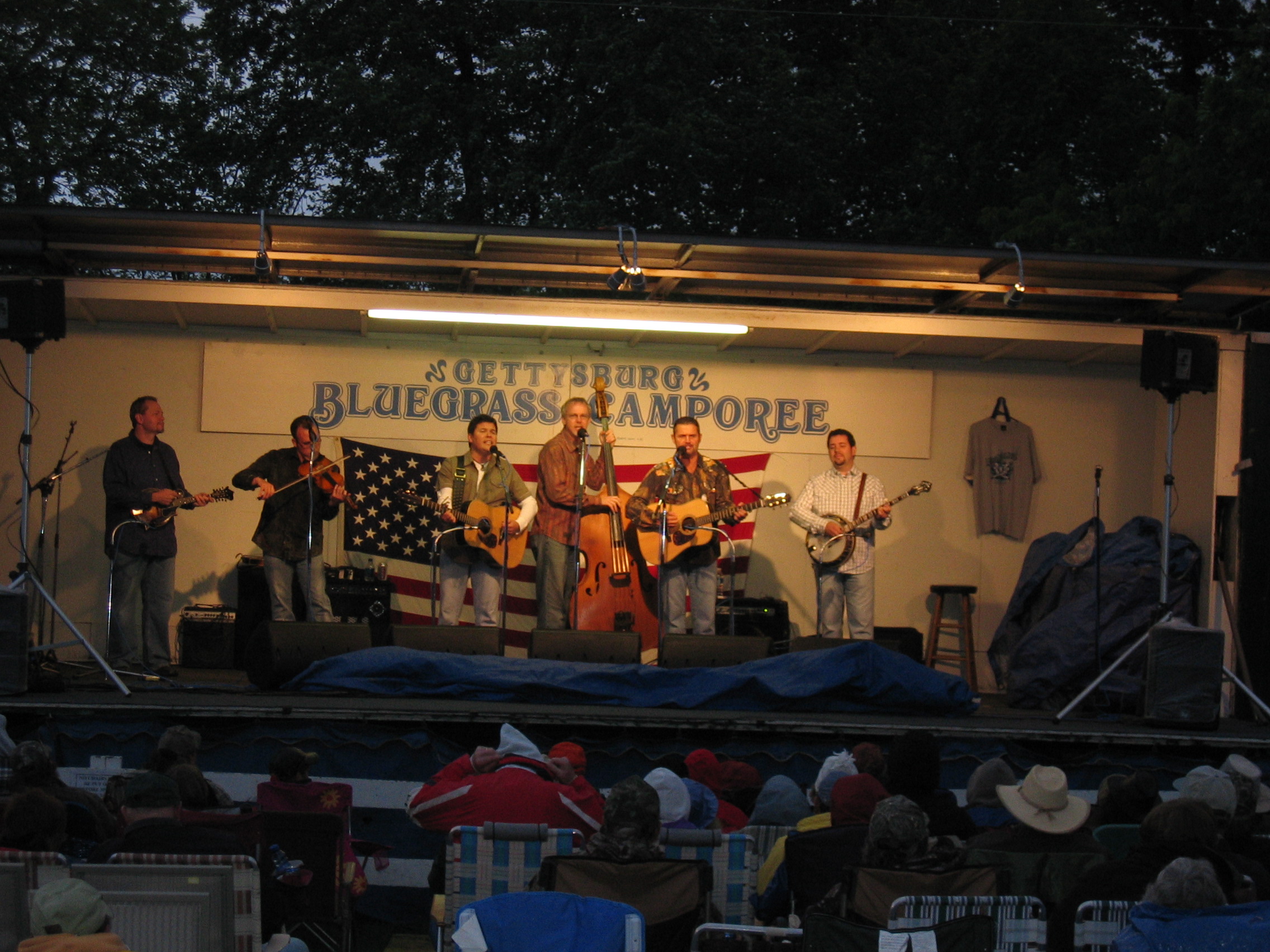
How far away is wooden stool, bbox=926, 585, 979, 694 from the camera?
11172 mm

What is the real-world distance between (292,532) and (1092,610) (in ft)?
18.2

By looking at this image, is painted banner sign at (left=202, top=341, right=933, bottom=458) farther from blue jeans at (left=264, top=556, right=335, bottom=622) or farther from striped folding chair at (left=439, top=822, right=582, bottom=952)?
striped folding chair at (left=439, top=822, right=582, bottom=952)

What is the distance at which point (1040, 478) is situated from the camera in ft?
38.5

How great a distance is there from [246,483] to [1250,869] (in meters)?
6.86

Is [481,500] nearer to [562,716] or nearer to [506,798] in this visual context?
[562,716]

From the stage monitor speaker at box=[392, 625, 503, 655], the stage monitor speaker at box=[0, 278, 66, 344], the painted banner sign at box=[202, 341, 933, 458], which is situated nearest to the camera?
the stage monitor speaker at box=[0, 278, 66, 344]

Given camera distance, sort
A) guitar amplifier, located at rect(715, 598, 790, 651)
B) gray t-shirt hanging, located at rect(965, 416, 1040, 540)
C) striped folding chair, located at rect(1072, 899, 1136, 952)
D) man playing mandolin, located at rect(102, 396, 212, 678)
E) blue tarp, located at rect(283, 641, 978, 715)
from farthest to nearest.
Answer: gray t-shirt hanging, located at rect(965, 416, 1040, 540)
guitar amplifier, located at rect(715, 598, 790, 651)
man playing mandolin, located at rect(102, 396, 212, 678)
blue tarp, located at rect(283, 641, 978, 715)
striped folding chair, located at rect(1072, 899, 1136, 952)

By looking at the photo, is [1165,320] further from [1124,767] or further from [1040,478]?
[1124,767]

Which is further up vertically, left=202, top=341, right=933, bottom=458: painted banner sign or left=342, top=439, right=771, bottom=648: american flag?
left=202, top=341, right=933, bottom=458: painted banner sign

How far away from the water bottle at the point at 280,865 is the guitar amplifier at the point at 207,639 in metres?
5.72

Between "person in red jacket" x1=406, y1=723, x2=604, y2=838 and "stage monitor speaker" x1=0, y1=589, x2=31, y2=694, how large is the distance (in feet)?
9.98

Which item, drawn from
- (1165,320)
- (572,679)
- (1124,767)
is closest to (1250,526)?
(1165,320)

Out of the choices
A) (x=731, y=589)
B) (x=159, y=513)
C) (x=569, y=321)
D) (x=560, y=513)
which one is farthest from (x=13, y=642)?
(x=731, y=589)

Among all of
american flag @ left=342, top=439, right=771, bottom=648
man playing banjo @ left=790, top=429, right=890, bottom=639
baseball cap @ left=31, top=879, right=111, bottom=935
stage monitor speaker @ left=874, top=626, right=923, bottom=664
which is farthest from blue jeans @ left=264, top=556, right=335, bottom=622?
baseball cap @ left=31, top=879, right=111, bottom=935
